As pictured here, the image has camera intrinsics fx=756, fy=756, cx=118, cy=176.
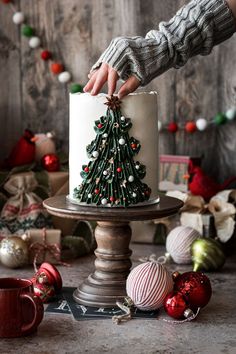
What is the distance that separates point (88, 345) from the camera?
44.4 inches

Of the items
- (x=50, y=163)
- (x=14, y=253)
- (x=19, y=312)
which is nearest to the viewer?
(x=19, y=312)

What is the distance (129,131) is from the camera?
4.09 feet

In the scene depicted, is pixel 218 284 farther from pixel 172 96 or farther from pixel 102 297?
pixel 172 96

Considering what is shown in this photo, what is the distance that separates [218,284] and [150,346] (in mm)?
387

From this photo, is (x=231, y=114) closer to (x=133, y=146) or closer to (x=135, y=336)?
(x=133, y=146)

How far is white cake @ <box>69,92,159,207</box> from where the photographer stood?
4.07ft

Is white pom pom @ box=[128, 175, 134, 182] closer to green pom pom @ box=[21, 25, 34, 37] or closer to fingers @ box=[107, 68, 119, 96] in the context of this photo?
fingers @ box=[107, 68, 119, 96]

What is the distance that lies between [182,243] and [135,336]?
45cm

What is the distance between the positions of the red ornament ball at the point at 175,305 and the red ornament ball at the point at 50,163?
28.2 inches

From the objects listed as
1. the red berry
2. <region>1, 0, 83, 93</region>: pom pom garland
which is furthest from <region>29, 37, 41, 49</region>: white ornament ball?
the red berry

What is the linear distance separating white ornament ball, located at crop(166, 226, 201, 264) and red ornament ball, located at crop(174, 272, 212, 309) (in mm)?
314

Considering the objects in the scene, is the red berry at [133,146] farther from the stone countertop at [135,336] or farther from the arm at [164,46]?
the stone countertop at [135,336]

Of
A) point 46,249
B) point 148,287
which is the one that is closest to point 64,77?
point 46,249

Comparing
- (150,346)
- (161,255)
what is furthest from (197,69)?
(150,346)
